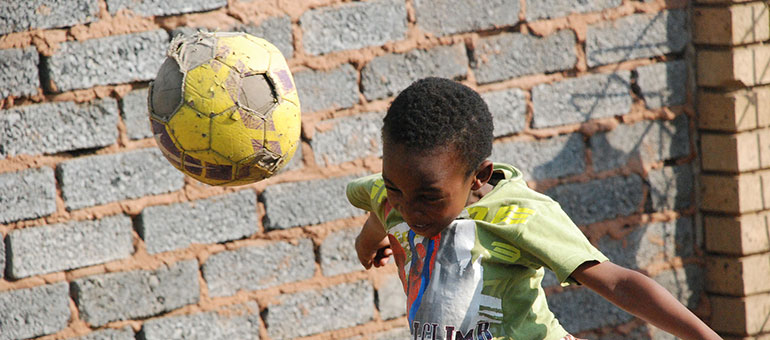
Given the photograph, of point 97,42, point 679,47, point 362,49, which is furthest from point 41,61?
point 679,47

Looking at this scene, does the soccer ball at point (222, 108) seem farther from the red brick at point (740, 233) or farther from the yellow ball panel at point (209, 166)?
the red brick at point (740, 233)

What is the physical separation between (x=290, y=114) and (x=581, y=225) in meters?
1.92

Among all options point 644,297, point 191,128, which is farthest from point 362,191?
point 644,297

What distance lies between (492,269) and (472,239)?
0.10 m

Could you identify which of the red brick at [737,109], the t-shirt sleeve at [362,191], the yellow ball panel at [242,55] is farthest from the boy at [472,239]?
the red brick at [737,109]

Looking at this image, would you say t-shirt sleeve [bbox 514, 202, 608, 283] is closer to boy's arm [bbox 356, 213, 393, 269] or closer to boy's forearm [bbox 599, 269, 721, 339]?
boy's forearm [bbox 599, 269, 721, 339]

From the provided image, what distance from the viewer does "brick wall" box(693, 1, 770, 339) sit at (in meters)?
4.08

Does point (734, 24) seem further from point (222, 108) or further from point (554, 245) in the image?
point (222, 108)

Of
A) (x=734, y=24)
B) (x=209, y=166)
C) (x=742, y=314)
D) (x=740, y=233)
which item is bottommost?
(x=742, y=314)

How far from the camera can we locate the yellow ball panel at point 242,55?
2.58 metres

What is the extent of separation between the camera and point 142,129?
339 centimetres

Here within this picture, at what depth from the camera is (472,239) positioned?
7.89ft

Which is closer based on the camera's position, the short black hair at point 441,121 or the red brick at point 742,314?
the short black hair at point 441,121

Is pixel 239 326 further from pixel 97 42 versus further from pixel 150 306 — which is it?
pixel 97 42
